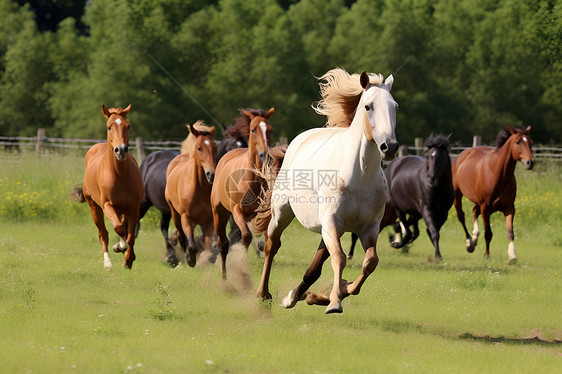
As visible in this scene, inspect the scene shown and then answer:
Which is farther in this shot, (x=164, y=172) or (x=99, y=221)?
(x=164, y=172)

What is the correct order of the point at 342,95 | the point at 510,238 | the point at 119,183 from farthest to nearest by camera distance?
1. the point at 510,238
2. the point at 119,183
3. the point at 342,95

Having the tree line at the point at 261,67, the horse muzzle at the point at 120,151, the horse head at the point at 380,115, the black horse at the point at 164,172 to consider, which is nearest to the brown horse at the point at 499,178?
the black horse at the point at 164,172

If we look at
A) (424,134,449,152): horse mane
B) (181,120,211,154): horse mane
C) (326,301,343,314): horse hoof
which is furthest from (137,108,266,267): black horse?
(326,301,343,314): horse hoof

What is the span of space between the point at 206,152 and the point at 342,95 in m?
3.95

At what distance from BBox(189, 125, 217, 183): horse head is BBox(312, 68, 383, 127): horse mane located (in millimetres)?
3271

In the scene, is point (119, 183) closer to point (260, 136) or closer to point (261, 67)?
point (260, 136)

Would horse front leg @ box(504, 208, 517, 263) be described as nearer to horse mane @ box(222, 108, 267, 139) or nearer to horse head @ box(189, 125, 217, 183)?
horse mane @ box(222, 108, 267, 139)

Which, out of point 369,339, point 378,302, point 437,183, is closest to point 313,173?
point 369,339

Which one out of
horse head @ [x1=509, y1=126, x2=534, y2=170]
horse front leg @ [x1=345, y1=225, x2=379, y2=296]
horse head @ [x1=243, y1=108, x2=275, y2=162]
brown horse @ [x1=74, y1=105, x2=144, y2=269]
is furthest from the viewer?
horse head @ [x1=509, y1=126, x2=534, y2=170]

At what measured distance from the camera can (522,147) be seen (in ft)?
45.9

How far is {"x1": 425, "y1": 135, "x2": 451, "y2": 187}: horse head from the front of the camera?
43.9ft

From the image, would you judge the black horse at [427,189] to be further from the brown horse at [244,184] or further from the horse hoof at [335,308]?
the horse hoof at [335,308]

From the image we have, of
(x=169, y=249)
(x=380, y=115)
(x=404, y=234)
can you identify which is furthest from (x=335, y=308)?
(x=404, y=234)

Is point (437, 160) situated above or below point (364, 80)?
below
